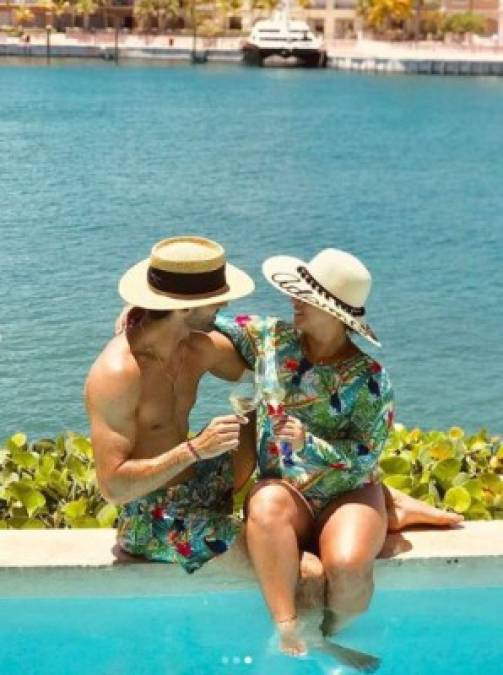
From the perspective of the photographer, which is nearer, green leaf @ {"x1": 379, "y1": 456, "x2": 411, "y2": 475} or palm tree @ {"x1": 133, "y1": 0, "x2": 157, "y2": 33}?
green leaf @ {"x1": 379, "y1": 456, "x2": 411, "y2": 475}

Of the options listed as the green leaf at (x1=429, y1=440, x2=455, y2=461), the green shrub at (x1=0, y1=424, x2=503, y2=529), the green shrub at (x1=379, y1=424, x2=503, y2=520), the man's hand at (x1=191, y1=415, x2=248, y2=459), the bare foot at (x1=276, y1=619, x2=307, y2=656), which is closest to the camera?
the man's hand at (x1=191, y1=415, x2=248, y2=459)

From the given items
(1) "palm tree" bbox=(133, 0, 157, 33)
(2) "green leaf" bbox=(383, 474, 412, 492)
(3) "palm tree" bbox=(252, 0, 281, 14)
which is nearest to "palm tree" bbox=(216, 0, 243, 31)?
(3) "palm tree" bbox=(252, 0, 281, 14)

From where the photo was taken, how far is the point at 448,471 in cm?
579

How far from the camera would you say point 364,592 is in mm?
4535

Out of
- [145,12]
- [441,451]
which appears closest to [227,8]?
[145,12]

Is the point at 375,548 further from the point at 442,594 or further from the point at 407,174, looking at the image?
the point at 407,174

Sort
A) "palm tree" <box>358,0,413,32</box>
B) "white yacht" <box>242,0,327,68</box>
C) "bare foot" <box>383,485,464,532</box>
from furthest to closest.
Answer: "palm tree" <box>358,0,413,32</box>, "white yacht" <box>242,0,327,68</box>, "bare foot" <box>383,485,464,532</box>

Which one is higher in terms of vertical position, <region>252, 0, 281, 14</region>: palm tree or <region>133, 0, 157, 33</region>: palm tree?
<region>252, 0, 281, 14</region>: palm tree

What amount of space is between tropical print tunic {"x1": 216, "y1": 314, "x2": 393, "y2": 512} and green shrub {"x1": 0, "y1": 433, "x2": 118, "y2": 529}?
1.04m

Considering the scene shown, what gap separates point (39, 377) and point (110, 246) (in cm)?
866

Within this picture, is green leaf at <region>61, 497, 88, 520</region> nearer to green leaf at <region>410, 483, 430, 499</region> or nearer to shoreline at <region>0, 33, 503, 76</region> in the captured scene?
→ green leaf at <region>410, 483, 430, 499</region>

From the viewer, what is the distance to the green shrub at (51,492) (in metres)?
5.40

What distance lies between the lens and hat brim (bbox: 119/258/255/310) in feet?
14.3

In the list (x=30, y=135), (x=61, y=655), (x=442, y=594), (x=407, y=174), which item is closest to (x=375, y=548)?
(x=442, y=594)
